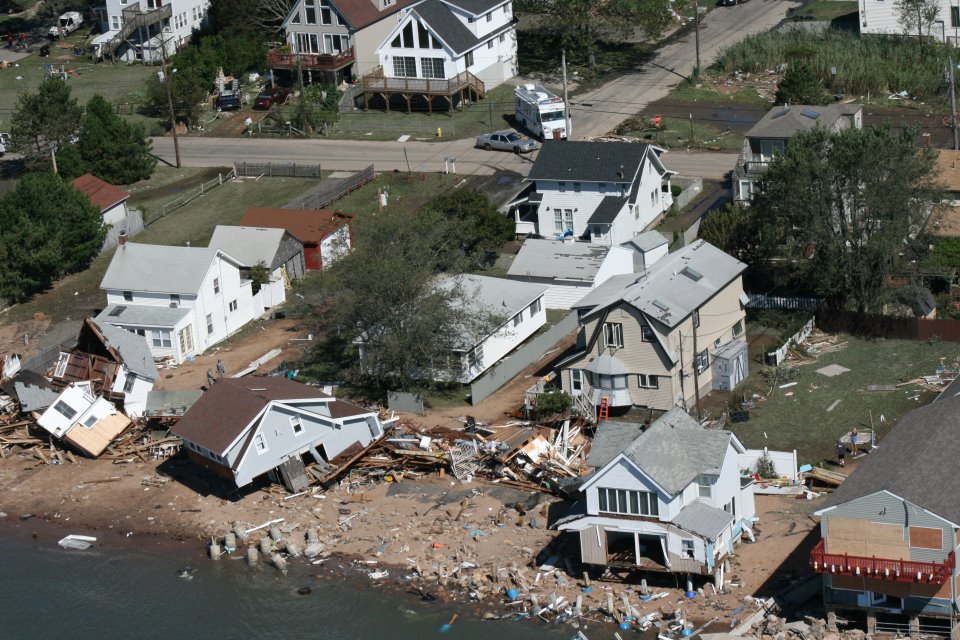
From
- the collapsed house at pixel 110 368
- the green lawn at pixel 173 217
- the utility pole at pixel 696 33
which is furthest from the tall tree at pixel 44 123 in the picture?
the utility pole at pixel 696 33

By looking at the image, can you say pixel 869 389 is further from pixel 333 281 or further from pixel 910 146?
pixel 333 281

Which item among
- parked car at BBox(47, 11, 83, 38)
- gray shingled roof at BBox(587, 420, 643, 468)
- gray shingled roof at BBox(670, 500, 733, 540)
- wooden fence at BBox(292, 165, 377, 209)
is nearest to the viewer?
gray shingled roof at BBox(670, 500, 733, 540)

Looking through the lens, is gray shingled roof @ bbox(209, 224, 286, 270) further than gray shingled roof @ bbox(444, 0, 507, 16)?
No

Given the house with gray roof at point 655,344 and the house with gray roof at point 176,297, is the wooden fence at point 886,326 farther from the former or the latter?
the house with gray roof at point 176,297

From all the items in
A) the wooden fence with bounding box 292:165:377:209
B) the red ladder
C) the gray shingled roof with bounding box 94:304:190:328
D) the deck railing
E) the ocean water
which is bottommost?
the ocean water

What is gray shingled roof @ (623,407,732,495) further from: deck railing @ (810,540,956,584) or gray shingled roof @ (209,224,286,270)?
gray shingled roof @ (209,224,286,270)

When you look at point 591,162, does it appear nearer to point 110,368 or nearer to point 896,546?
point 110,368

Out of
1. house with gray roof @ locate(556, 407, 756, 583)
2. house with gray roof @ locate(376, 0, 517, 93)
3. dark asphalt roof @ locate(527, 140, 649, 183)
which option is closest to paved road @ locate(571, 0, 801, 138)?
house with gray roof @ locate(376, 0, 517, 93)

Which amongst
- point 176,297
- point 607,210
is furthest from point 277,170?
point 607,210
